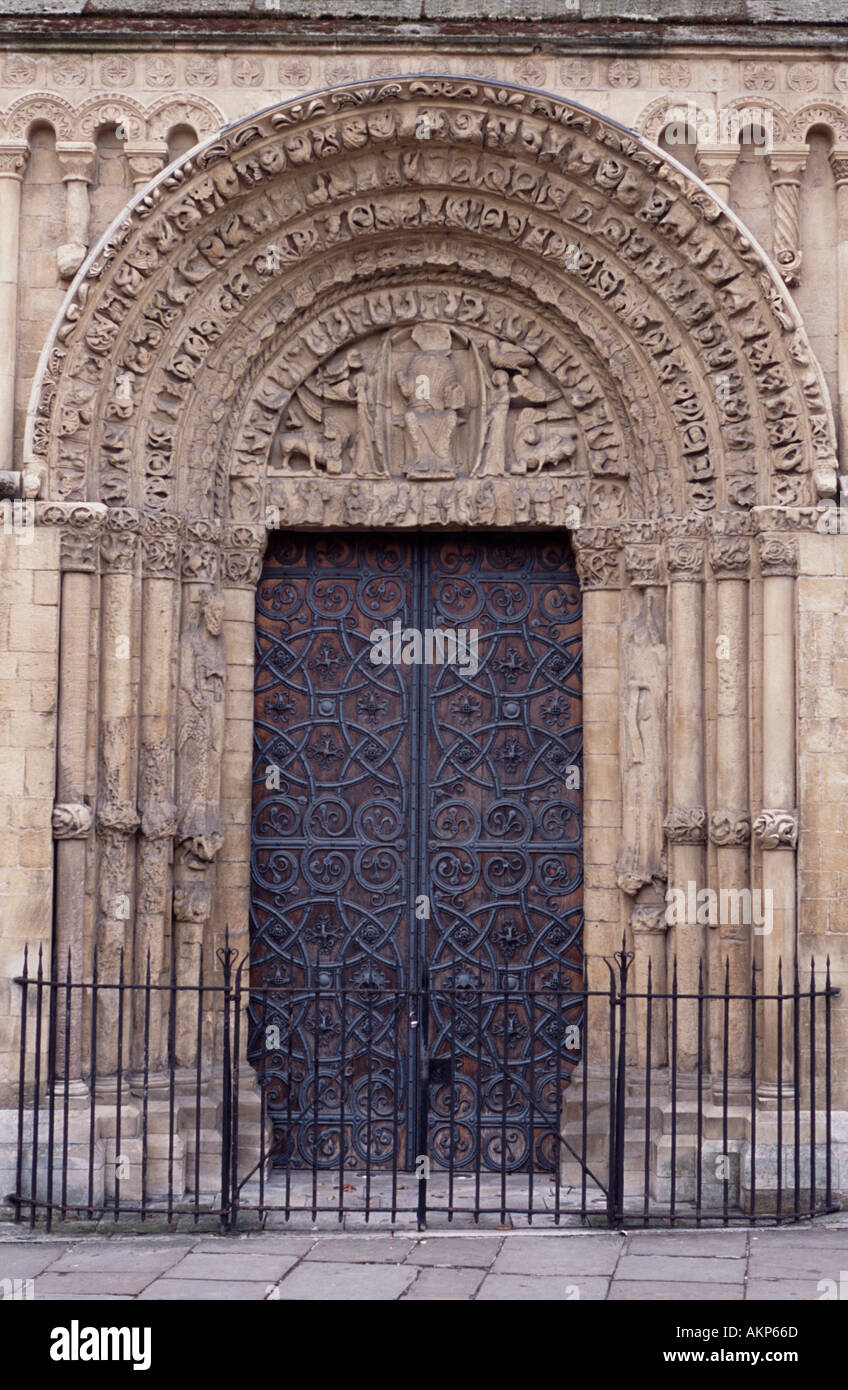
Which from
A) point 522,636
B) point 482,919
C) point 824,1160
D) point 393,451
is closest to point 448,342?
point 393,451

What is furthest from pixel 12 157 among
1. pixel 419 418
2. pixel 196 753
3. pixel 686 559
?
pixel 686 559

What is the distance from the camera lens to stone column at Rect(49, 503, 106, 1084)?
857 cm

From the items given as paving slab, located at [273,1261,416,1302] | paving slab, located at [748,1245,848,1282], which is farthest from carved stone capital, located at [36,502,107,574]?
paving slab, located at [748,1245,848,1282]

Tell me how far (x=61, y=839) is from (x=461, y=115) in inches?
172

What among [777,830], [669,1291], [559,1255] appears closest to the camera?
[669,1291]

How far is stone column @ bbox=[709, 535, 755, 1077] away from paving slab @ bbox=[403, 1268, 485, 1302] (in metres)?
2.19

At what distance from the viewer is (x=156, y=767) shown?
9.00 m

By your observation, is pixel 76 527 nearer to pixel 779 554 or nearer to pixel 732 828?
pixel 779 554

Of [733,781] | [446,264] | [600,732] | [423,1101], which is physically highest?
[446,264]

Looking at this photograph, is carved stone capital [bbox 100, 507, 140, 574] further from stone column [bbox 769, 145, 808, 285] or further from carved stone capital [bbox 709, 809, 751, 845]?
stone column [bbox 769, 145, 808, 285]

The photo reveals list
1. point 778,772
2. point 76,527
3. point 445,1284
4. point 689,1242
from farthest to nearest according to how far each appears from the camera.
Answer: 1. point 76,527
2. point 778,772
3. point 689,1242
4. point 445,1284

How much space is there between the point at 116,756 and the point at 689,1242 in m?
3.77

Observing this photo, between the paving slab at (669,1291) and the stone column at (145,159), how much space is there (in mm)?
5959

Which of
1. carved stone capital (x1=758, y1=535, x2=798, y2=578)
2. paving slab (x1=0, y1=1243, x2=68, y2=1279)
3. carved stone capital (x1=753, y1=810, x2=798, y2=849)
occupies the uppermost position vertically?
carved stone capital (x1=758, y1=535, x2=798, y2=578)
